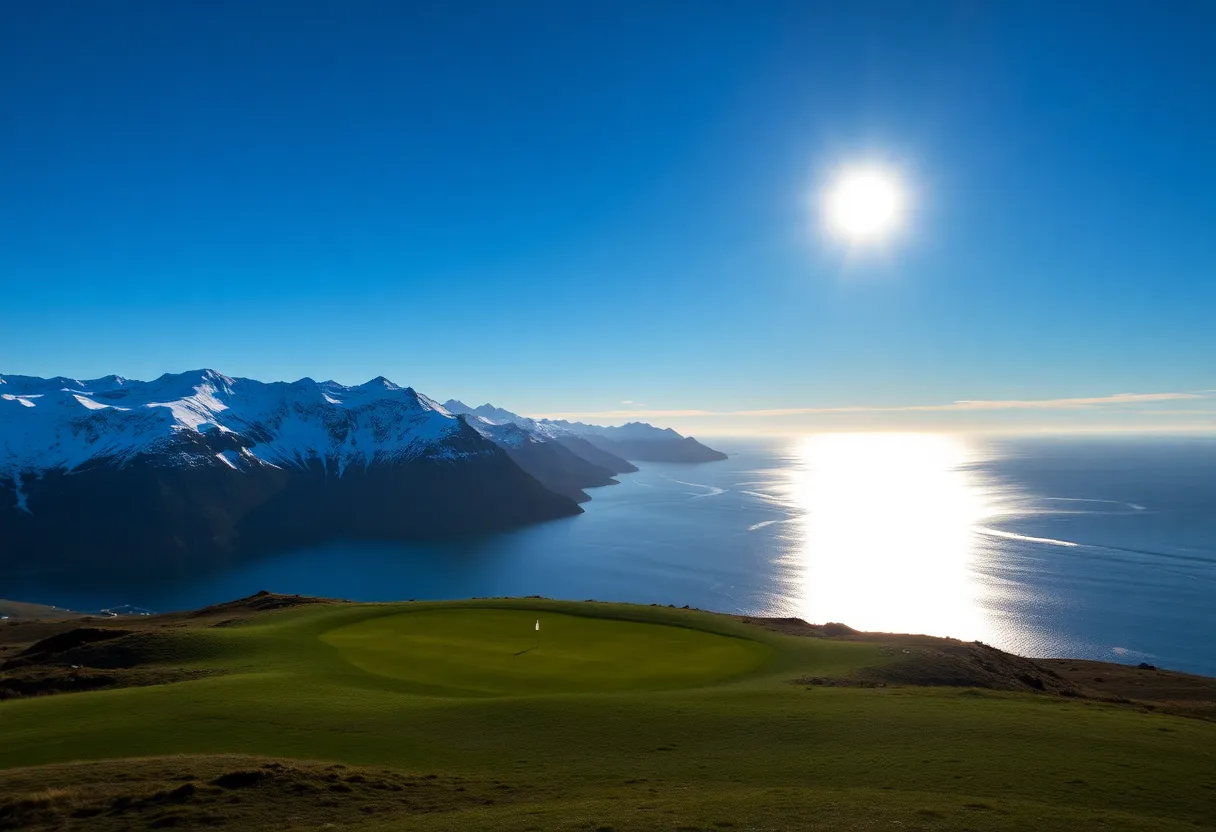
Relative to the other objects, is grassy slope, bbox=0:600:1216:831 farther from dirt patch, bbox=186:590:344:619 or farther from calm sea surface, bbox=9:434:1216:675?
calm sea surface, bbox=9:434:1216:675

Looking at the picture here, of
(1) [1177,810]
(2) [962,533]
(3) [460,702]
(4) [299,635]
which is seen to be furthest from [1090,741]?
(2) [962,533]

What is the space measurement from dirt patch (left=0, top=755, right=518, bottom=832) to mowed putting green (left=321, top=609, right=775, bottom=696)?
9.04 m

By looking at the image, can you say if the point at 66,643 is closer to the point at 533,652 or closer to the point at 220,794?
the point at 533,652

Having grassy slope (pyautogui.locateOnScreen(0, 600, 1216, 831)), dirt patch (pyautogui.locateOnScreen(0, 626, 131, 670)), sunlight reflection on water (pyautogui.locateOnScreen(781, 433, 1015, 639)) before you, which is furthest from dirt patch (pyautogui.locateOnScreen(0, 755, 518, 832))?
sunlight reflection on water (pyautogui.locateOnScreen(781, 433, 1015, 639))

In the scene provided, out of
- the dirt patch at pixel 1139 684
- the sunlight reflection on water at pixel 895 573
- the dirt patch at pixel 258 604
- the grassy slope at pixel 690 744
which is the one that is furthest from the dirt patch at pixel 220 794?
the sunlight reflection on water at pixel 895 573

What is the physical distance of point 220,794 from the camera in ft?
45.7

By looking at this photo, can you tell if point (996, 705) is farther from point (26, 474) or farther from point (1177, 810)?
point (26, 474)

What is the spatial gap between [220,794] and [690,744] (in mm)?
12442

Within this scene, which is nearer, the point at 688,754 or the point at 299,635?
the point at 688,754

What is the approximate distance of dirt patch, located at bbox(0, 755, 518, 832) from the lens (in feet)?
42.1

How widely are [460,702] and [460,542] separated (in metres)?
166

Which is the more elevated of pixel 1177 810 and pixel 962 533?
pixel 962 533

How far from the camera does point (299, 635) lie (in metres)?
34.2

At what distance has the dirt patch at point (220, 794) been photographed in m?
12.8
